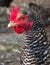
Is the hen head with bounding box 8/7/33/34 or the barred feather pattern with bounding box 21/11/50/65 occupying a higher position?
the hen head with bounding box 8/7/33/34

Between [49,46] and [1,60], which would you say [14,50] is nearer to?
[1,60]

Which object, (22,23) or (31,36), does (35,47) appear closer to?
(31,36)

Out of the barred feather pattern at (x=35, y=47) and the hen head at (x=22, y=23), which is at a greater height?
the hen head at (x=22, y=23)

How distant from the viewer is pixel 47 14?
23.6 ft

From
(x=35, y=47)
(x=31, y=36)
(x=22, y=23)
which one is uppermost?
(x=22, y=23)

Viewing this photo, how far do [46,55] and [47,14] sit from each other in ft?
12.1

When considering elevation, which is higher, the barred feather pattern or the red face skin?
the red face skin

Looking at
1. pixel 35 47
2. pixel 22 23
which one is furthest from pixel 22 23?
pixel 35 47

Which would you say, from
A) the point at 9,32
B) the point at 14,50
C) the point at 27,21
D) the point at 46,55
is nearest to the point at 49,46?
the point at 46,55

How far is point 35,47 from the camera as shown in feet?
11.8

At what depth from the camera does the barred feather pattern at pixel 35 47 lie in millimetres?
3551

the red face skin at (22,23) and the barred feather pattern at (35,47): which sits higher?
the red face skin at (22,23)

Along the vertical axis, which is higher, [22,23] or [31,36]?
[22,23]

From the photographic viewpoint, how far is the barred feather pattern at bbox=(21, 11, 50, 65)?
3.55 m
